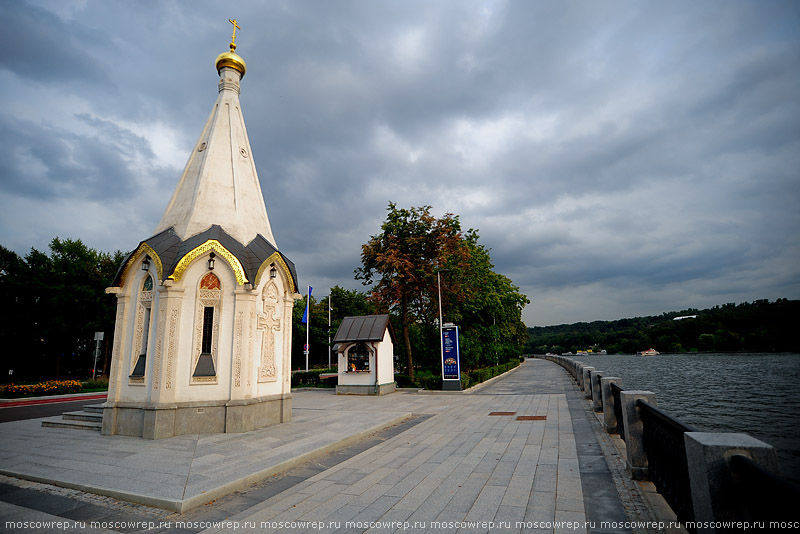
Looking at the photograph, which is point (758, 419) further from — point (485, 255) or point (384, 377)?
point (485, 255)

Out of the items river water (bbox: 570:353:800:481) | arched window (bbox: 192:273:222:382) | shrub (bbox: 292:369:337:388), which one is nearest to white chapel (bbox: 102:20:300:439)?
arched window (bbox: 192:273:222:382)

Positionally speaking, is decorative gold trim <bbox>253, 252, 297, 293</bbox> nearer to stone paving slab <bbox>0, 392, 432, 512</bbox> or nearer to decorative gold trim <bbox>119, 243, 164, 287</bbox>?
decorative gold trim <bbox>119, 243, 164, 287</bbox>

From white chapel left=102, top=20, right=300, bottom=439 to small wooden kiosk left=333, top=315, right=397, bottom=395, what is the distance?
9.27m

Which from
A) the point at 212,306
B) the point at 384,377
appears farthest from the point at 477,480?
the point at 384,377

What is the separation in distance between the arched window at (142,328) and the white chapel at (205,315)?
0.10 feet

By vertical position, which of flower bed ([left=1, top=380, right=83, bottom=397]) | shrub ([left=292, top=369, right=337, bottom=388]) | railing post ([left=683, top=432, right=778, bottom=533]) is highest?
railing post ([left=683, top=432, right=778, bottom=533])

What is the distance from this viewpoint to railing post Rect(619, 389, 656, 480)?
629 cm

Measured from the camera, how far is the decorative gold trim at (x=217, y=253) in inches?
442

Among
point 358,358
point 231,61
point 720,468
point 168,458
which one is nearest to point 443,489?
point 720,468

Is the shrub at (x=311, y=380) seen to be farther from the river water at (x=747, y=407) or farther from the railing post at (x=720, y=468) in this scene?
the railing post at (x=720, y=468)

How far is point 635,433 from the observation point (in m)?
6.37

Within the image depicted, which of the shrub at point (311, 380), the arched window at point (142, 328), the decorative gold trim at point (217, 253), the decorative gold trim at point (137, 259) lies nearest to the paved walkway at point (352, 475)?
the arched window at point (142, 328)

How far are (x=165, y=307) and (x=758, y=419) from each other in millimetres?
23059

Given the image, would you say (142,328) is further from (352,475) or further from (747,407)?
(747,407)
